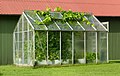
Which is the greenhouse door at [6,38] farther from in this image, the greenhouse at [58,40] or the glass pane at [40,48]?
the glass pane at [40,48]

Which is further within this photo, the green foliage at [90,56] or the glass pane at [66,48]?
the green foliage at [90,56]

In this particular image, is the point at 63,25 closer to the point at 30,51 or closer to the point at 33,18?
the point at 33,18

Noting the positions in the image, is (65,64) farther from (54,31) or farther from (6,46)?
(6,46)

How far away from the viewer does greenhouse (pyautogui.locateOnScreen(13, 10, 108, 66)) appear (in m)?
22.5

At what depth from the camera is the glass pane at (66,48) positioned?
910 inches

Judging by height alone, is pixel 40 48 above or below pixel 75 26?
below

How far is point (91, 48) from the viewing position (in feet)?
78.9

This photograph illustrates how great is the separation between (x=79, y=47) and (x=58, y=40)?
1.45 m

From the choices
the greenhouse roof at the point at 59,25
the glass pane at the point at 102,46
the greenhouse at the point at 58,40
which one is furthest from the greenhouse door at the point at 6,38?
the glass pane at the point at 102,46

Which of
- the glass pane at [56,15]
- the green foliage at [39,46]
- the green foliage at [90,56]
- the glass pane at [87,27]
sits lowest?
the green foliage at [90,56]

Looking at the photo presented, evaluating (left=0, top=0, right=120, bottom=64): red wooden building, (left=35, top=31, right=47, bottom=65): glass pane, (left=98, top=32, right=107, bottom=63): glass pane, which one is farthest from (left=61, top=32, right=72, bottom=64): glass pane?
(left=0, top=0, right=120, bottom=64): red wooden building

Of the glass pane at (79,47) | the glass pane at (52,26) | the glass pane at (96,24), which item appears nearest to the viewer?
the glass pane at (52,26)

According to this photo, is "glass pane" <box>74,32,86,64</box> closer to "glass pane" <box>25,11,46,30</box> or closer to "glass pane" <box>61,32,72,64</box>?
"glass pane" <box>61,32,72,64</box>

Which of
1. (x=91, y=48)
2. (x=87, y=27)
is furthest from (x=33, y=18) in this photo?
(x=91, y=48)
